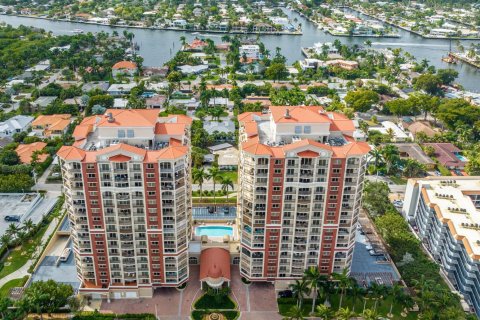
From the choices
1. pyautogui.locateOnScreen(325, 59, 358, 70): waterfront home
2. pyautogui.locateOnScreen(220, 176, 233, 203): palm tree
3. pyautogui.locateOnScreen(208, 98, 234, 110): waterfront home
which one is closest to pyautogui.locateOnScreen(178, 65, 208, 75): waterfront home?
pyautogui.locateOnScreen(208, 98, 234, 110): waterfront home

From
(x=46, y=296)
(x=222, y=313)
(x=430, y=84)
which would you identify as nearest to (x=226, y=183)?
(x=222, y=313)

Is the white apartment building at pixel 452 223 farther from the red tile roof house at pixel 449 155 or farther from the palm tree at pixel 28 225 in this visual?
the palm tree at pixel 28 225

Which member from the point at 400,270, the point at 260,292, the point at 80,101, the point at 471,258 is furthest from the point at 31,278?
the point at 80,101

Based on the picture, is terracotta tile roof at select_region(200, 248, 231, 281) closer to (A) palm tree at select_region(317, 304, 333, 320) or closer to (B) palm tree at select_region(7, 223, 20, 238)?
(A) palm tree at select_region(317, 304, 333, 320)

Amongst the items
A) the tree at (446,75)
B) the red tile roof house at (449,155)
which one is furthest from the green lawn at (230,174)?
the tree at (446,75)

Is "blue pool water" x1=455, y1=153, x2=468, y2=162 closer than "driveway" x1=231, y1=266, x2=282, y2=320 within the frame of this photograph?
No
